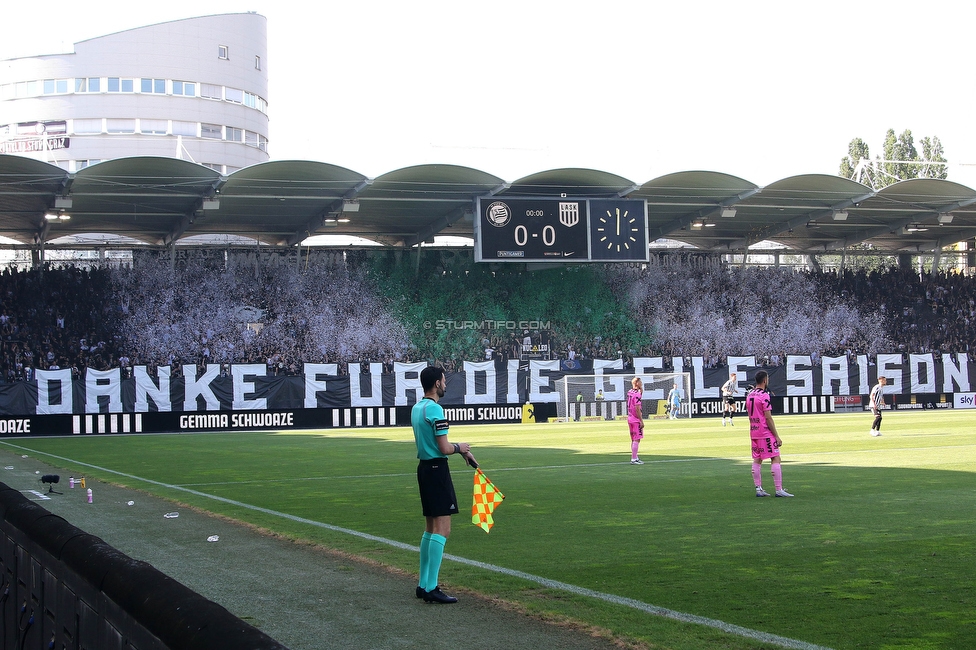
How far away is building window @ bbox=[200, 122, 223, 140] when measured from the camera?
257 feet

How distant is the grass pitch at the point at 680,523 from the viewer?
25.3 ft

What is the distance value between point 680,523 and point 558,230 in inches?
1256

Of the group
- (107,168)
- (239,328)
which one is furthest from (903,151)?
(107,168)

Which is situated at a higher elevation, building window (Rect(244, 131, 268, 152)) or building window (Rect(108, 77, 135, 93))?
building window (Rect(108, 77, 135, 93))

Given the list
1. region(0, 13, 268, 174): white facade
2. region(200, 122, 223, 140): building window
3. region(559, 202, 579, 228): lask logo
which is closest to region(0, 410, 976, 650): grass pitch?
region(559, 202, 579, 228): lask logo

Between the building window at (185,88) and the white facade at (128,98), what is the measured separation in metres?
0.08

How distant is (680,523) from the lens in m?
12.6

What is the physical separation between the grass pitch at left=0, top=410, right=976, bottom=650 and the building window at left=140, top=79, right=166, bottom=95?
182 ft

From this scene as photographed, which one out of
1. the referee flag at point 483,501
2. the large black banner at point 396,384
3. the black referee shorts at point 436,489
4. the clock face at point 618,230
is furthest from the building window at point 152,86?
the black referee shorts at point 436,489

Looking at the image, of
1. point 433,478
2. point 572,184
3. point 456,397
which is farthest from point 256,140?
point 433,478

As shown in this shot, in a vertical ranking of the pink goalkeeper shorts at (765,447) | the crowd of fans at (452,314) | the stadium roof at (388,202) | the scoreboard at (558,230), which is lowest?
the pink goalkeeper shorts at (765,447)

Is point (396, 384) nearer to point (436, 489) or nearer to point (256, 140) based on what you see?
point (436, 489)

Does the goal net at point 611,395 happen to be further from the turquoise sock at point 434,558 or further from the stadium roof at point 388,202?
the turquoise sock at point 434,558

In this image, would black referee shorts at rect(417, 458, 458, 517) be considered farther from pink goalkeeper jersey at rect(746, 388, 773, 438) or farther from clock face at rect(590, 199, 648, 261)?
clock face at rect(590, 199, 648, 261)
